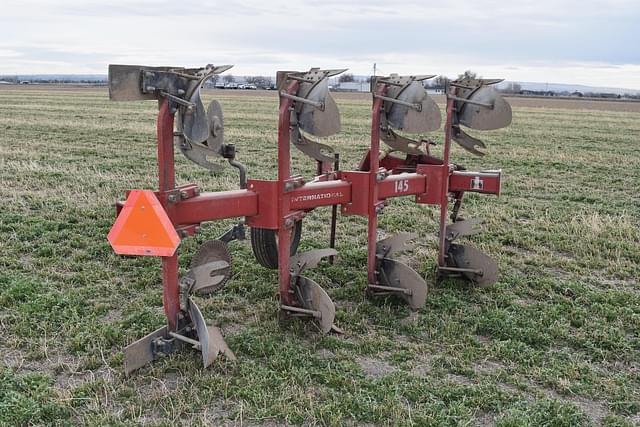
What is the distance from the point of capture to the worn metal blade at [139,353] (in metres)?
3.93

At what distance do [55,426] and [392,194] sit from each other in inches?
126

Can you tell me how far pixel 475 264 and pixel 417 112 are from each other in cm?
164

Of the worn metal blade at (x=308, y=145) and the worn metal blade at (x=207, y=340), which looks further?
the worn metal blade at (x=308, y=145)

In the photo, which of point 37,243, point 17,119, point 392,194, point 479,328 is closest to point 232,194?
point 392,194

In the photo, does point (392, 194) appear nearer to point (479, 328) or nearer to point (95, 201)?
point (479, 328)

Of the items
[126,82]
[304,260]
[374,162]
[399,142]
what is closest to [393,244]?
[374,162]

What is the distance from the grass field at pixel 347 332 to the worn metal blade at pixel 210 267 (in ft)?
1.53

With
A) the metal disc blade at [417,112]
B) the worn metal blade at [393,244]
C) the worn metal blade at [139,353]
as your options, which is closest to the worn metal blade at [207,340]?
the worn metal blade at [139,353]

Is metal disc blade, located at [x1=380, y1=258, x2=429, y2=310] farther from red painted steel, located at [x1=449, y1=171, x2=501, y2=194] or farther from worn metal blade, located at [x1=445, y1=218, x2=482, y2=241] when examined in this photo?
red painted steel, located at [x1=449, y1=171, x2=501, y2=194]

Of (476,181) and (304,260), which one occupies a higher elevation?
(476,181)

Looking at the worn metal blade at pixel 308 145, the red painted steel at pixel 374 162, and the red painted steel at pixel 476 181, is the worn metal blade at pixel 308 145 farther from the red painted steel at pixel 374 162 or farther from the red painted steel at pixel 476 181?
the red painted steel at pixel 476 181

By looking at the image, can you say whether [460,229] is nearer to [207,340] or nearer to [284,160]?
[284,160]

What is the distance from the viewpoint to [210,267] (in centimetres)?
430

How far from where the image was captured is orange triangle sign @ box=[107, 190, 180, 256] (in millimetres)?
3715
